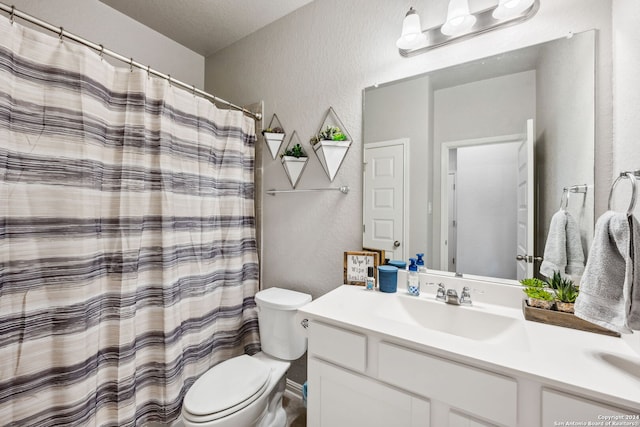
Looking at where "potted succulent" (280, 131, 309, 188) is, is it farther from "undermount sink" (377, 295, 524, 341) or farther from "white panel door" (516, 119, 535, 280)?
"white panel door" (516, 119, 535, 280)

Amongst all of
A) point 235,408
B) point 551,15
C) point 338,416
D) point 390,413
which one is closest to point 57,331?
point 235,408

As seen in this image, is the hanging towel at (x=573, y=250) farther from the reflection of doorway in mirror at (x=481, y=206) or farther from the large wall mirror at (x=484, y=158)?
the reflection of doorway in mirror at (x=481, y=206)

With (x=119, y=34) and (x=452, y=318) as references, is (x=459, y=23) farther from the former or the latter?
(x=119, y=34)

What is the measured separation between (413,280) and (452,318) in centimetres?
23

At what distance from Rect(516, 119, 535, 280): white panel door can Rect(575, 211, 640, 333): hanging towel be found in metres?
0.32

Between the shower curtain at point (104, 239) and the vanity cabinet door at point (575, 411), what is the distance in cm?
153

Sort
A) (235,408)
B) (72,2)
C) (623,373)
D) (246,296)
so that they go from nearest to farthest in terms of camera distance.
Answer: (623,373), (235,408), (72,2), (246,296)

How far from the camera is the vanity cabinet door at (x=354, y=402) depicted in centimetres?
85

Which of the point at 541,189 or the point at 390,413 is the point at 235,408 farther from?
the point at 541,189

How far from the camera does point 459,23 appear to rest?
117cm

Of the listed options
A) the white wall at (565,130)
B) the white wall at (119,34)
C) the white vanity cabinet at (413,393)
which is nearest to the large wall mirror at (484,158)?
the white wall at (565,130)

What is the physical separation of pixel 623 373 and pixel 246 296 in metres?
1.77

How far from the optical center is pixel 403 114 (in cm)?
139

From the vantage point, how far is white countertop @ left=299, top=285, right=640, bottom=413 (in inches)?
25.3
